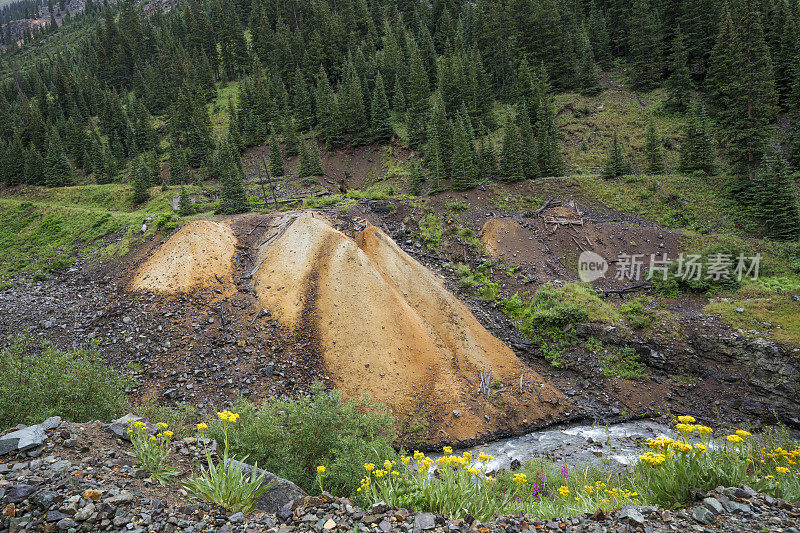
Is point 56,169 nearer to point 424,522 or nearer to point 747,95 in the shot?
point 424,522

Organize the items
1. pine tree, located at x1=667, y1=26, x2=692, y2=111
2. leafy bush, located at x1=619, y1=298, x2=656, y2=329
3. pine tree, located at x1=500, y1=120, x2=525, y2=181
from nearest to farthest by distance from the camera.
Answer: leafy bush, located at x1=619, y1=298, x2=656, y2=329, pine tree, located at x1=500, y1=120, x2=525, y2=181, pine tree, located at x1=667, y1=26, x2=692, y2=111

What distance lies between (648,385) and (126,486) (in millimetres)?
21992

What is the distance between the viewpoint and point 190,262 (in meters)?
21.4

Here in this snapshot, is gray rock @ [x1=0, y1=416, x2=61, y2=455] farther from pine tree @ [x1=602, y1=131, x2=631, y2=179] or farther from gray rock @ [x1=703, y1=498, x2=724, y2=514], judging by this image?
pine tree @ [x1=602, y1=131, x2=631, y2=179]

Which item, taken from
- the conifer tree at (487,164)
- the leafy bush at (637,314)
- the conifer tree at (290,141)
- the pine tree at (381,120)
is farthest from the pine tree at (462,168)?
the conifer tree at (290,141)

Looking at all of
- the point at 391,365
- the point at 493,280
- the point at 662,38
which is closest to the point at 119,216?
the point at 391,365

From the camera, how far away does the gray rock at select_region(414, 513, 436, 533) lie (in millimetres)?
4805

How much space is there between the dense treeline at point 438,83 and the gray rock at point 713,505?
97.4 feet

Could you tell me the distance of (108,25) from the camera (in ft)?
281

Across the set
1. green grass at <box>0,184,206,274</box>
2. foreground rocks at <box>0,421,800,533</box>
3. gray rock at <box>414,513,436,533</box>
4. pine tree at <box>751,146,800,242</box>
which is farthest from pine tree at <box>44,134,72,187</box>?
pine tree at <box>751,146,800,242</box>

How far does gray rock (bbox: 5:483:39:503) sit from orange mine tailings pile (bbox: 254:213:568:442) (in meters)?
13.1

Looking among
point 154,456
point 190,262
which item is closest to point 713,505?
point 154,456

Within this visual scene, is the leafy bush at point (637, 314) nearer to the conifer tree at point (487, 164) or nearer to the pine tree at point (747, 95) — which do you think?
the conifer tree at point (487, 164)

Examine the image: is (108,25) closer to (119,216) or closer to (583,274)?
(119,216)
